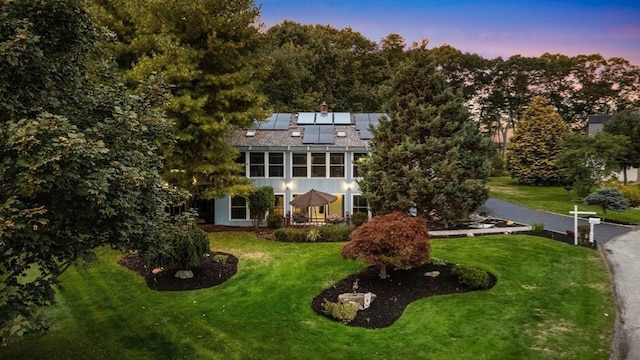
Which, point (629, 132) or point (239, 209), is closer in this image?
point (239, 209)

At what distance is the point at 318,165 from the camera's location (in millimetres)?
26203

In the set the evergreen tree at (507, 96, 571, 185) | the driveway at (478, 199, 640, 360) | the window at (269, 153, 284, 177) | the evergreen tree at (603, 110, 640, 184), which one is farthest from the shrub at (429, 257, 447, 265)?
the evergreen tree at (507, 96, 571, 185)

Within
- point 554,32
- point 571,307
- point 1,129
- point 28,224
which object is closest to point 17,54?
point 1,129

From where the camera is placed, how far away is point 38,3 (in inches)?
293

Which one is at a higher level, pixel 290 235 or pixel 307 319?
pixel 290 235

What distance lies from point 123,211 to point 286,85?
122 ft

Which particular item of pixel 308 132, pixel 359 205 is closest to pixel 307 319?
pixel 359 205

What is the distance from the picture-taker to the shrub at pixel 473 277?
14555mm

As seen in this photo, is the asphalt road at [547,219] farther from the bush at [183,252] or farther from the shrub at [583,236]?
the bush at [183,252]

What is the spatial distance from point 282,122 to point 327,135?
139 inches

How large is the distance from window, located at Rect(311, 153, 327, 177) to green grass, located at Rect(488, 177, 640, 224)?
14593 mm

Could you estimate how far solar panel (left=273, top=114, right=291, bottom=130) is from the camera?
27.7m

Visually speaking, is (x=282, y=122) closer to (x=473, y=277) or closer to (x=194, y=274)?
(x=194, y=274)

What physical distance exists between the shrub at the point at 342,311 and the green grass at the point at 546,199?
67.2ft
